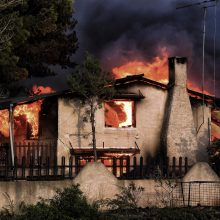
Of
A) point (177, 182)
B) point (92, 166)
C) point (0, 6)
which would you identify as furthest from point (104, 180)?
point (0, 6)

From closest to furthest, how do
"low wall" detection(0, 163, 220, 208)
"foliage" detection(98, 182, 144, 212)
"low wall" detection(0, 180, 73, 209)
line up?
"foliage" detection(98, 182, 144, 212) → "low wall" detection(0, 180, 73, 209) → "low wall" detection(0, 163, 220, 208)

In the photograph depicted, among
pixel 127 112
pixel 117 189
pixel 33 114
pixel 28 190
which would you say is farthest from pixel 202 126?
pixel 28 190

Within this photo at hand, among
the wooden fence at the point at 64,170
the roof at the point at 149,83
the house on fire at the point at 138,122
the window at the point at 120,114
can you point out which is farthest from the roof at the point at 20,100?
the wooden fence at the point at 64,170

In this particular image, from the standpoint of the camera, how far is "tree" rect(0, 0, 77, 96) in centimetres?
2881

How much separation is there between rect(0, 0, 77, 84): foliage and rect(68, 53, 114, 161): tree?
3.18m

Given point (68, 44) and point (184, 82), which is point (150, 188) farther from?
point (68, 44)

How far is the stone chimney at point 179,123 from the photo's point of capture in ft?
96.5

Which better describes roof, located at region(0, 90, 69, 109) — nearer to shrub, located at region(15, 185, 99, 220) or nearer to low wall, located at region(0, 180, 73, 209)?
low wall, located at region(0, 180, 73, 209)

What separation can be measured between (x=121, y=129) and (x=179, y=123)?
286cm

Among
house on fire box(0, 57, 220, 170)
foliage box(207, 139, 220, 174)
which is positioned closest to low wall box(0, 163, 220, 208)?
foliage box(207, 139, 220, 174)

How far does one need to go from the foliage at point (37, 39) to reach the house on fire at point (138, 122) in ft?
7.19

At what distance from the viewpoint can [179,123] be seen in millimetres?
29656

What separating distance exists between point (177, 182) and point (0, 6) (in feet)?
31.0

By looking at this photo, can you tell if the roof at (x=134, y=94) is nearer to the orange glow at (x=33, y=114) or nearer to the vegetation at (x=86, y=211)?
the orange glow at (x=33, y=114)
